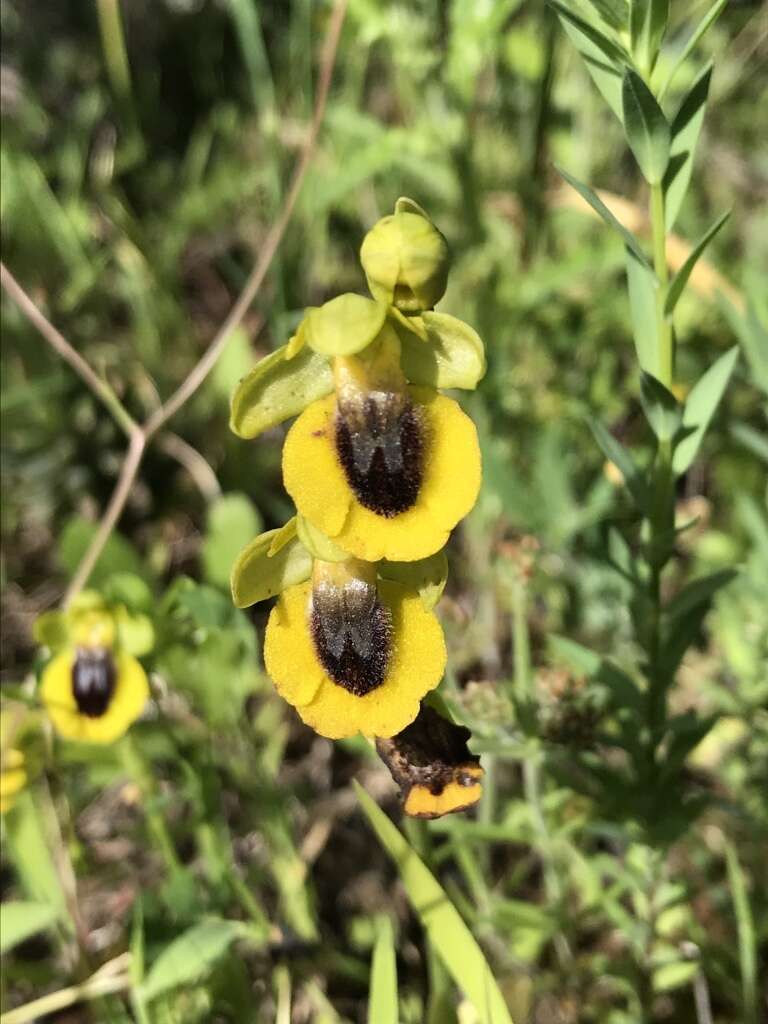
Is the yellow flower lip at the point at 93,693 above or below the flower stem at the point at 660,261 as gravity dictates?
below

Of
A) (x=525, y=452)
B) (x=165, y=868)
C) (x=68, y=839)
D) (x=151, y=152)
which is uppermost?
(x=151, y=152)

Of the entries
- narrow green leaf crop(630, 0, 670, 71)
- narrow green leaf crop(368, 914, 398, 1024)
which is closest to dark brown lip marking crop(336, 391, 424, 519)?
narrow green leaf crop(630, 0, 670, 71)

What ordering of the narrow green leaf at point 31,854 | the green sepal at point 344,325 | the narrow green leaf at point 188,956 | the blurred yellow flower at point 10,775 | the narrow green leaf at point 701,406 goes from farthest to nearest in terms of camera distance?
the narrow green leaf at point 31,854, the blurred yellow flower at point 10,775, the narrow green leaf at point 188,956, the narrow green leaf at point 701,406, the green sepal at point 344,325

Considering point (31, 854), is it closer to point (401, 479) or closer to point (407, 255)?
point (401, 479)

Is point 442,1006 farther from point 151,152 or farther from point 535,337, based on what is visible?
point 151,152

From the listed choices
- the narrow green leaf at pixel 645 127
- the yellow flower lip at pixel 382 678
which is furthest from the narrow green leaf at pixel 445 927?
the narrow green leaf at pixel 645 127

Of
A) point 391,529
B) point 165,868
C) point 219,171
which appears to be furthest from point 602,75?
point 219,171

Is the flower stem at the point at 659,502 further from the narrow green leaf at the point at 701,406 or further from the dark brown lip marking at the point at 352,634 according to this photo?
the dark brown lip marking at the point at 352,634
